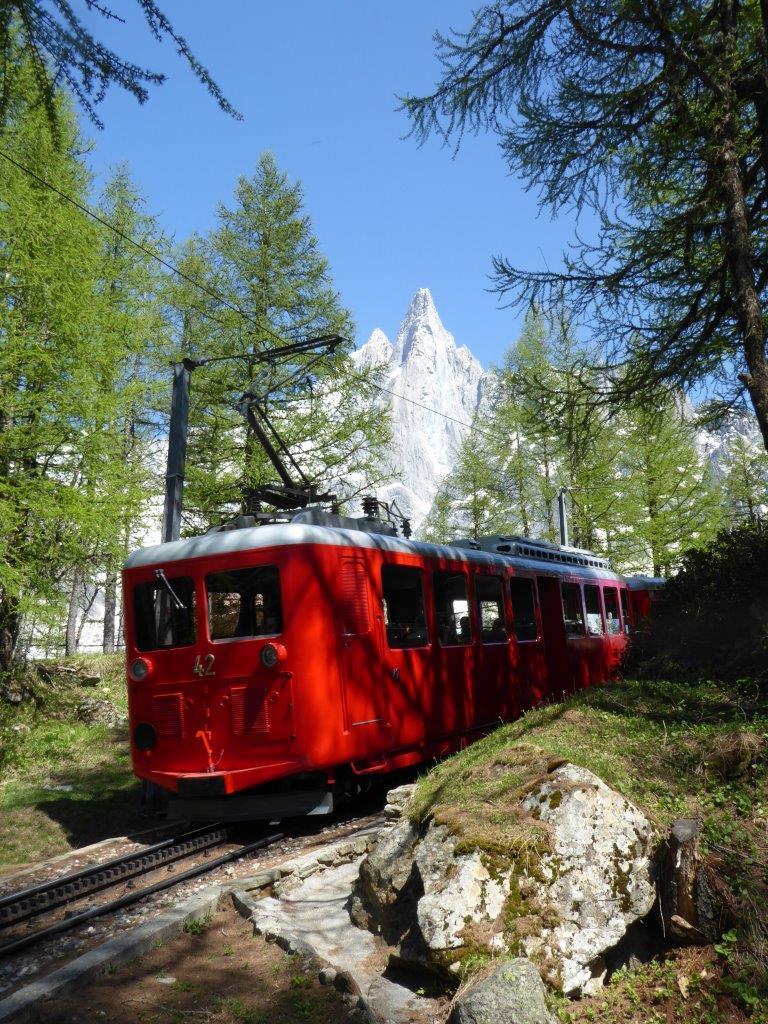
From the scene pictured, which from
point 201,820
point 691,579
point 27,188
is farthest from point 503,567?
point 27,188

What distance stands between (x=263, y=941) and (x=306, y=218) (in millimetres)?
15187

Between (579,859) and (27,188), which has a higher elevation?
(27,188)

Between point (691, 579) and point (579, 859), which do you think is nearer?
point (579, 859)

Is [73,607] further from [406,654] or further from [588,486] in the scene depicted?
[588,486]

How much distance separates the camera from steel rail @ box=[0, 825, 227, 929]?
5565mm

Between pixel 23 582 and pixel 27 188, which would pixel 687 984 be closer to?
pixel 23 582

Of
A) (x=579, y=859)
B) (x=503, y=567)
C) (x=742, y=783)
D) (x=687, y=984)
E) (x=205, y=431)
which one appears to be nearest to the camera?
(x=687, y=984)

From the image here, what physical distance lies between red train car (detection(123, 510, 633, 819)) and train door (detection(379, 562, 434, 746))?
20mm

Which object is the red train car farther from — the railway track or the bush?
the bush

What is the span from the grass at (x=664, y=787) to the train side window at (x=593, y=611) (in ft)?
22.0

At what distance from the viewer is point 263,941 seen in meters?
4.77

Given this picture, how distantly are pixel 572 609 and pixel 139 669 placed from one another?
25.2ft

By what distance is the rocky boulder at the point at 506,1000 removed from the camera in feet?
11.0

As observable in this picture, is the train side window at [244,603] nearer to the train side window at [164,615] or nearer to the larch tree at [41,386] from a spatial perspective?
the train side window at [164,615]
